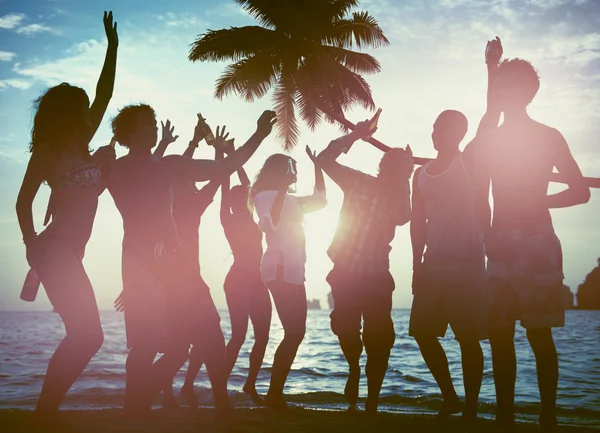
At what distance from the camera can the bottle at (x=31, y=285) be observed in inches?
145

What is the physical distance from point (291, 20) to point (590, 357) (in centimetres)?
1566

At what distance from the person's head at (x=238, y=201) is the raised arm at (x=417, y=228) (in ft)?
7.57

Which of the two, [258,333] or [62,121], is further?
[258,333]

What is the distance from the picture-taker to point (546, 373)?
372 centimetres

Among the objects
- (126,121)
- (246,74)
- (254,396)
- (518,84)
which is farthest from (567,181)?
(246,74)

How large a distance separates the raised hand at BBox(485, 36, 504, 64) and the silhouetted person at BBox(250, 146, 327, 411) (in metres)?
1.67

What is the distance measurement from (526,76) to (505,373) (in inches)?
78.9

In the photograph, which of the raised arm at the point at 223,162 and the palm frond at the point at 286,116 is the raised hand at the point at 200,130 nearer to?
the raised arm at the point at 223,162

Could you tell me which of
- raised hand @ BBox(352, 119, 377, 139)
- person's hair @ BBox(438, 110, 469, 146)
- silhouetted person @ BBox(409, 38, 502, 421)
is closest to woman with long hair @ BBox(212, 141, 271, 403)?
raised hand @ BBox(352, 119, 377, 139)

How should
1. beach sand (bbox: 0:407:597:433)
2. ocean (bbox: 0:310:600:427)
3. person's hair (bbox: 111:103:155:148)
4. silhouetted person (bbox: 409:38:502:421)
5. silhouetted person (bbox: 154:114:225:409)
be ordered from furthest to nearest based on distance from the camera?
1. ocean (bbox: 0:310:600:427)
2. silhouetted person (bbox: 154:114:225:409)
3. silhouetted person (bbox: 409:38:502:421)
4. person's hair (bbox: 111:103:155:148)
5. beach sand (bbox: 0:407:597:433)

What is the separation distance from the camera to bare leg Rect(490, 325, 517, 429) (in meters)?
3.90

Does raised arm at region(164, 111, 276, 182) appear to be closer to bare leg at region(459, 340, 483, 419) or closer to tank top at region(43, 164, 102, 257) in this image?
tank top at region(43, 164, 102, 257)

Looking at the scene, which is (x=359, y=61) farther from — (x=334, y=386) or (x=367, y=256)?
(x=367, y=256)

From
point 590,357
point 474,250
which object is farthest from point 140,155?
point 590,357
